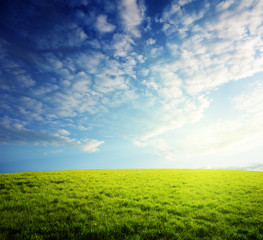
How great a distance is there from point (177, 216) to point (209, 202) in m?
4.04

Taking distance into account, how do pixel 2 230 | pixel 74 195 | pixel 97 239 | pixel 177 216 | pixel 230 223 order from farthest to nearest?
pixel 74 195 → pixel 177 216 → pixel 230 223 → pixel 2 230 → pixel 97 239

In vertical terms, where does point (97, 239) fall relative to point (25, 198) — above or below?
below

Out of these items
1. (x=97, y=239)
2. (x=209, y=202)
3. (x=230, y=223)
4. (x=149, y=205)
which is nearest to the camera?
(x=97, y=239)

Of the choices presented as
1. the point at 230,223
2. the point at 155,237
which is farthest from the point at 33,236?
the point at 230,223

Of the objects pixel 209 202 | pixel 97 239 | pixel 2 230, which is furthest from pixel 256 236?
pixel 2 230

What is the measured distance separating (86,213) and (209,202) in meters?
8.98

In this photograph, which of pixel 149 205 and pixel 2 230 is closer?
pixel 2 230

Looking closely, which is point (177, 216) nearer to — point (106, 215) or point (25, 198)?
point (106, 215)

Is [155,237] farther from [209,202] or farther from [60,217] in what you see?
[209,202]

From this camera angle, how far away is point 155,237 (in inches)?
263

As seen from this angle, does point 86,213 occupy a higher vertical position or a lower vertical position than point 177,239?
higher

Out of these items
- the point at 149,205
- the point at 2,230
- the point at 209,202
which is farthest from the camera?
the point at 209,202

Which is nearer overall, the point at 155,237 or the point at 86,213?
the point at 155,237

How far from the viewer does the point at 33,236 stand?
254 inches
